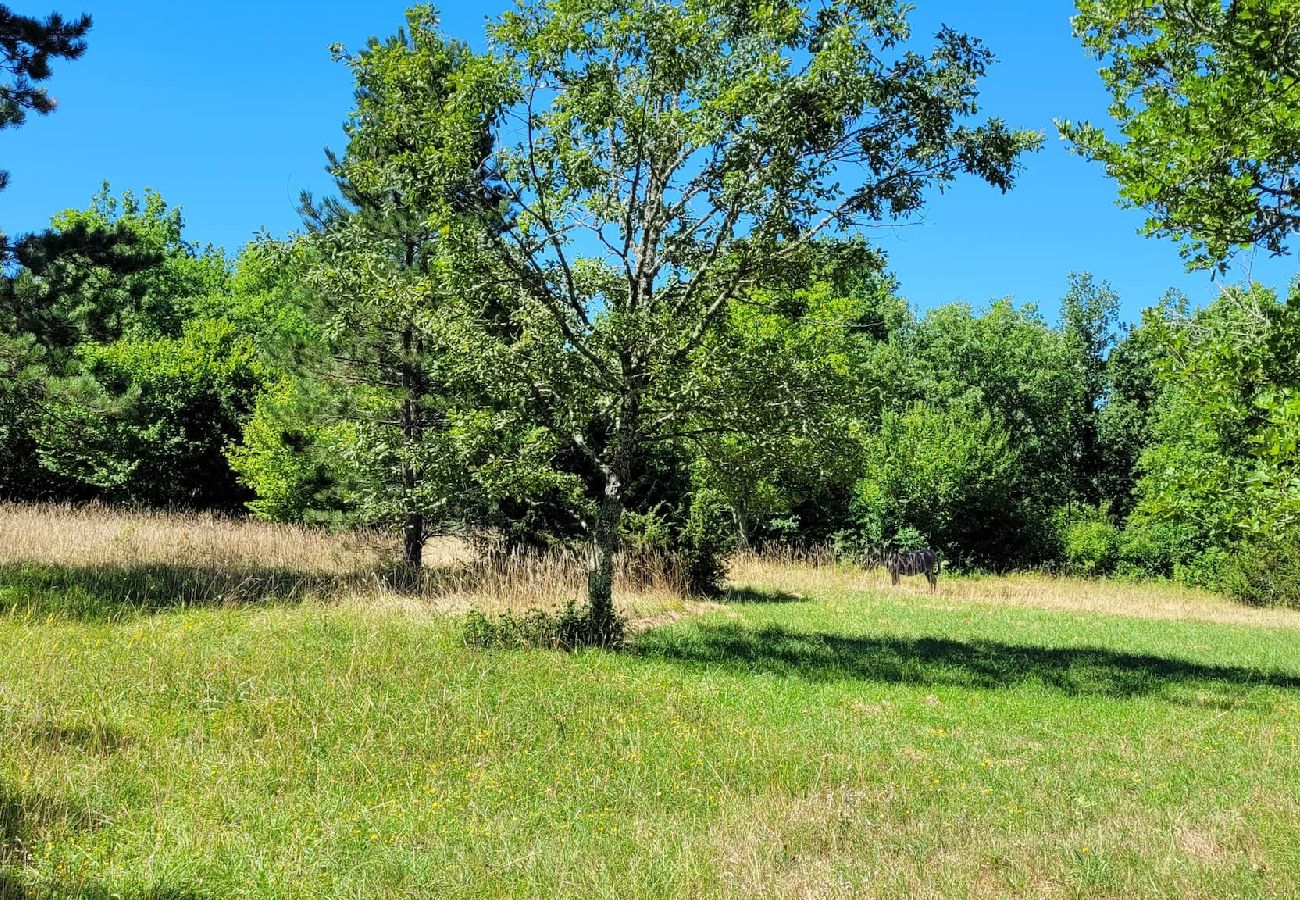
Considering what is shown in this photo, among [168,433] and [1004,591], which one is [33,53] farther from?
[1004,591]

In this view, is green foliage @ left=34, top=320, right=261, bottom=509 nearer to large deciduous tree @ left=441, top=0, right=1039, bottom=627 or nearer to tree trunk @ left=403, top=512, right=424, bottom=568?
tree trunk @ left=403, top=512, right=424, bottom=568

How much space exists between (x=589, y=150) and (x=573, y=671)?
6.02 m

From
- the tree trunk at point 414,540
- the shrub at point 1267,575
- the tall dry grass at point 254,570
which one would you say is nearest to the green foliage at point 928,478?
the shrub at point 1267,575

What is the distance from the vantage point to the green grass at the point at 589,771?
15.3 ft

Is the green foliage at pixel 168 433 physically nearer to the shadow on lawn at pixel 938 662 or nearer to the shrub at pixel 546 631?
the shrub at pixel 546 631

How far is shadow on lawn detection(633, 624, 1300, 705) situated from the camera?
1072cm

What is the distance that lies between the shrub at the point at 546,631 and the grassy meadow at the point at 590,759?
279 millimetres

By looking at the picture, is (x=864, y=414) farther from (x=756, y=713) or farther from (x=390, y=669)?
(x=390, y=669)

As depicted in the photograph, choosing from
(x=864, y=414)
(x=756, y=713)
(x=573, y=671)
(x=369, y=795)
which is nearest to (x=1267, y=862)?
(x=756, y=713)

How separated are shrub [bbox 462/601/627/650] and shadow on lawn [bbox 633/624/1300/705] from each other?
46 centimetres

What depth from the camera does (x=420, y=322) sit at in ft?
37.1

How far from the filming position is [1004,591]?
24812mm

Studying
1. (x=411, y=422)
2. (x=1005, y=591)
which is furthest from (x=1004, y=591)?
(x=411, y=422)

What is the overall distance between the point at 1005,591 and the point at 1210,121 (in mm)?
16976
